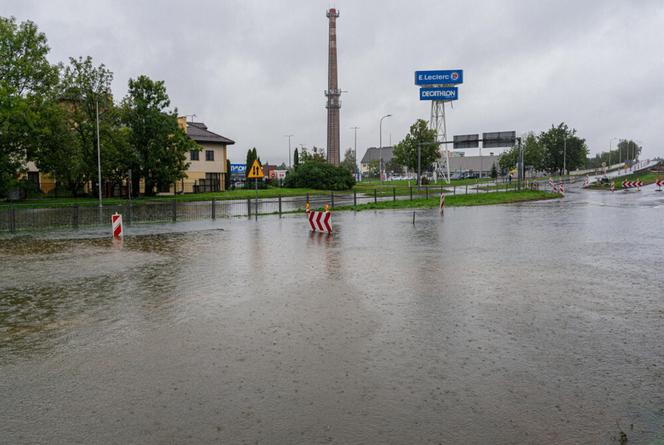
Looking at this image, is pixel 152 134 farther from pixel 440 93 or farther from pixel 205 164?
pixel 440 93

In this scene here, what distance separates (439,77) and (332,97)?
91.4 ft

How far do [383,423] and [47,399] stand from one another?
9.98 ft

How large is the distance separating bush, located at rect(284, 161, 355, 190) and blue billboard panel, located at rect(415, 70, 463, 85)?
51.4 feet

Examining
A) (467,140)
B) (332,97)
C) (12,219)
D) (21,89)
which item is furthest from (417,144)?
(12,219)

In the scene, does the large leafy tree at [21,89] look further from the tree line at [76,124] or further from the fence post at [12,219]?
the fence post at [12,219]

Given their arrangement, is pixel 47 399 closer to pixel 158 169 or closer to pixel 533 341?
pixel 533 341

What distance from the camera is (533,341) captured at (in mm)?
6457

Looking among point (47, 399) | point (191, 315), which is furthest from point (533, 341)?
point (47, 399)

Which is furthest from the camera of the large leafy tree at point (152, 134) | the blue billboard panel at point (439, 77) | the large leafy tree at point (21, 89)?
the blue billboard panel at point (439, 77)

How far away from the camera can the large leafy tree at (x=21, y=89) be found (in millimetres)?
40062

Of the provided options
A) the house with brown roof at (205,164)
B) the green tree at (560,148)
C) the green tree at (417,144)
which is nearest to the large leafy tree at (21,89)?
the house with brown roof at (205,164)

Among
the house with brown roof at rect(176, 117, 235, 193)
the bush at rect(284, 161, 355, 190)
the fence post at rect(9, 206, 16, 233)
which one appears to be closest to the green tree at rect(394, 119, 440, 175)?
the bush at rect(284, 161, 355, 190)

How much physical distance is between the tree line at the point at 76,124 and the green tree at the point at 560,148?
74.8 m

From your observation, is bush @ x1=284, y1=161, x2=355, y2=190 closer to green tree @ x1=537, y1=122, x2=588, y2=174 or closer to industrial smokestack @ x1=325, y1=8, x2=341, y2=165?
industrial smokestack @ x1=325, y1=8, x2=341, y2=165
